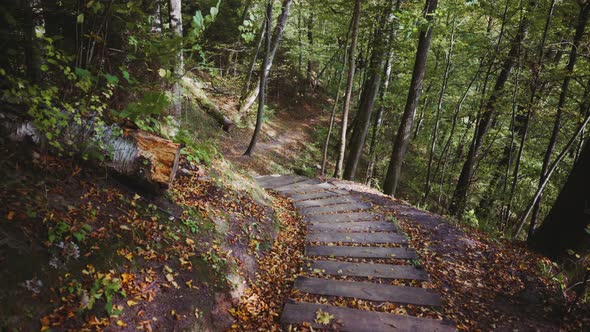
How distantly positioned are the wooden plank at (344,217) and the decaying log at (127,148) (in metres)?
3.34

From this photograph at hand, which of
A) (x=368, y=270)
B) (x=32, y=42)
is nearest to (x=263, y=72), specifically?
(x=368, y=270)

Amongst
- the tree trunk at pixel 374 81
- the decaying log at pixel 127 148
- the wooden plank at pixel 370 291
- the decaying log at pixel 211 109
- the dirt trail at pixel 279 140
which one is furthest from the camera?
the decaying log at pixel 211 109

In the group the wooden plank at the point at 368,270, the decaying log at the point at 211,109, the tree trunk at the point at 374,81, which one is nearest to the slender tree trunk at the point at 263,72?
the decaying log at the point at 211,109

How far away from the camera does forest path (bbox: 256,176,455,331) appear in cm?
352

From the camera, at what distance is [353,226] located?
6.01 meters

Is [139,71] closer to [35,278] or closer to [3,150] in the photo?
[3,150]

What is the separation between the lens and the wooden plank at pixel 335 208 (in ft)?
22.5

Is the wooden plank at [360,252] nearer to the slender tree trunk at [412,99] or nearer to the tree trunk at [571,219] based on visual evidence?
the tree trunk at [571,219]

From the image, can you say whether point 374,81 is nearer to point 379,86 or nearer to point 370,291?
point 379,86

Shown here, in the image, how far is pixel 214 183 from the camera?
17.0ft

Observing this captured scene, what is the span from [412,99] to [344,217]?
479 cm

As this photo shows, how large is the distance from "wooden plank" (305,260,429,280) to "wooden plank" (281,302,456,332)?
815mm

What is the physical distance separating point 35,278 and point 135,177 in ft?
4.96

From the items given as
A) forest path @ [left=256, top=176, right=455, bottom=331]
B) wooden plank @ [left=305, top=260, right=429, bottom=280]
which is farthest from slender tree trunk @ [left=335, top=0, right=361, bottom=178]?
wooden plank @ [left=305, top=260, right=429, bottom=280]
